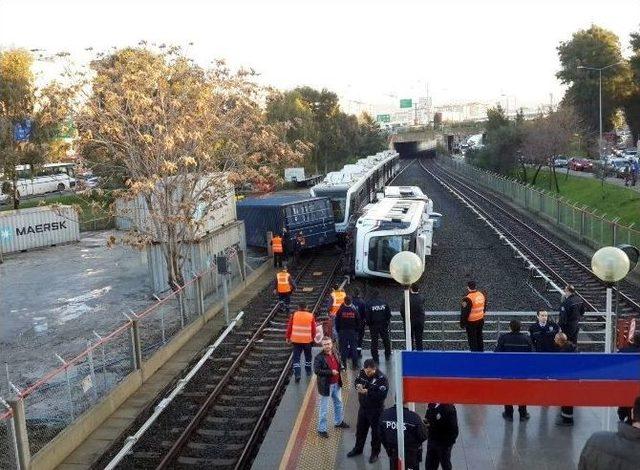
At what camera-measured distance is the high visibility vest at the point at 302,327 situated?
41.0 ft

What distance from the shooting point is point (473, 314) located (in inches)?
512

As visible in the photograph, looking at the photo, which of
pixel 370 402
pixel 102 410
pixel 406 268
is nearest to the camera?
pixel 406 268

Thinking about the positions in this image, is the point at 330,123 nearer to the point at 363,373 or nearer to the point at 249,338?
the point at 249,338

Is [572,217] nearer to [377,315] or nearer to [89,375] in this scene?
[377,315]

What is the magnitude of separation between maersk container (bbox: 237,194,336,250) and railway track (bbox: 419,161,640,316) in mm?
8148

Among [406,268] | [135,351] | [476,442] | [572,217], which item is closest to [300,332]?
[135,351]

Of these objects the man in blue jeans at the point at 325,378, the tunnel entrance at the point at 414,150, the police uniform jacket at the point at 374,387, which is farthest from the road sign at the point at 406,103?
the police uniform jacket at the point at 374,387

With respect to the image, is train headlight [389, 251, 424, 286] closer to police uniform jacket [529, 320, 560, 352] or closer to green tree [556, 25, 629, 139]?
police uniform jacket [529, 320, 560, 352]

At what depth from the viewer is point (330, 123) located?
245 ft

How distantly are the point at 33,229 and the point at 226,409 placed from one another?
26484 mm

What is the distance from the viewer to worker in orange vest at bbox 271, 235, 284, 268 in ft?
83.3

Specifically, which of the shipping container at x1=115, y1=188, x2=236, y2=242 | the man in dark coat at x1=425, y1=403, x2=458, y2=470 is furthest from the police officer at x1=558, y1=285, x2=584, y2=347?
the shipping container at x1=115, y1=188, x2=236, y2=242

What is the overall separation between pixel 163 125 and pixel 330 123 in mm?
57343

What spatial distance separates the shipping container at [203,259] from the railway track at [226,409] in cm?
374
